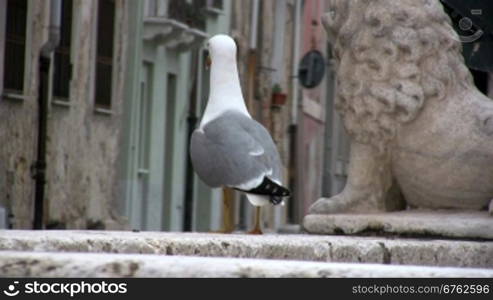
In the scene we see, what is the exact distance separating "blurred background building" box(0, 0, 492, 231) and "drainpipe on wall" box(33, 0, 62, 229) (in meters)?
0.02

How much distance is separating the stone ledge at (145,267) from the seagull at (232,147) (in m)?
4.58

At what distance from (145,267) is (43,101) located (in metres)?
20.1

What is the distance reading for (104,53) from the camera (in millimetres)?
Answer: 28016

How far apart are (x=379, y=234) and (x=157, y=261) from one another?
4299 millimetres

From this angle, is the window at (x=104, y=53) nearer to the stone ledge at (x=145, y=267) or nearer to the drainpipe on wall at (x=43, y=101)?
the drainpipe on wall at (x=43, y=101)

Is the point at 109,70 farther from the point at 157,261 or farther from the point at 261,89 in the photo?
the point at 157,261

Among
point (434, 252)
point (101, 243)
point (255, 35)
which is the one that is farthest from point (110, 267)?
point (255, 35)

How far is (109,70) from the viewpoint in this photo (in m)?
28.3

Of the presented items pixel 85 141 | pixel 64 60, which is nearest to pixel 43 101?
pixel 64 60

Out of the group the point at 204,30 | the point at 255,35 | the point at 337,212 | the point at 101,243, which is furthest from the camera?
the point at 255,35

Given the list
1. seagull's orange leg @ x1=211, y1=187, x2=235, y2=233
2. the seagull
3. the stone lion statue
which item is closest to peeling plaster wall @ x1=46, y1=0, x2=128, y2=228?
the seagull

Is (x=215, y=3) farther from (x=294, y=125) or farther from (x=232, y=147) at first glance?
(x=232, y=147)

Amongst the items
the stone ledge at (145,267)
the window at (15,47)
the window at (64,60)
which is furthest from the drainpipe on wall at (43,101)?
the stone ledge at (145,267)

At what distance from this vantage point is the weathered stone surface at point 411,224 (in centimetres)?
839
